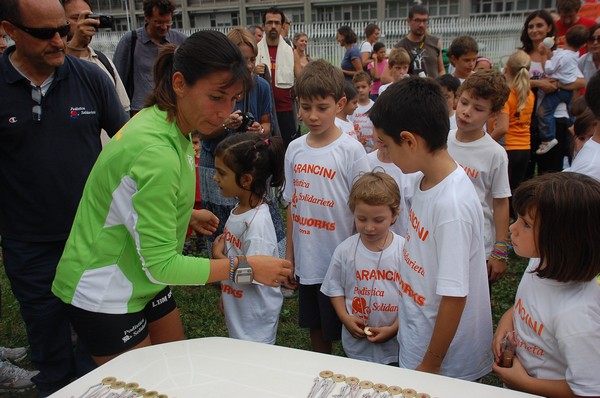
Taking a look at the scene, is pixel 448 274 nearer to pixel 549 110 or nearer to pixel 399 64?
pixel 399 64

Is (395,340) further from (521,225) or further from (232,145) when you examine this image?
(232,145)

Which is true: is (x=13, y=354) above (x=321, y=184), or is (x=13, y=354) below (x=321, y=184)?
below

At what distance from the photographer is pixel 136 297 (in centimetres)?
188

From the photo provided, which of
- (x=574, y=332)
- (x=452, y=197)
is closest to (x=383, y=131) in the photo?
(x=452, y=197)

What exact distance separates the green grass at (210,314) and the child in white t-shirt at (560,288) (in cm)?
170

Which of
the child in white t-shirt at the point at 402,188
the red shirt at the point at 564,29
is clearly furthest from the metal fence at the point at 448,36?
the child in white t-shirt at the point at 402,188

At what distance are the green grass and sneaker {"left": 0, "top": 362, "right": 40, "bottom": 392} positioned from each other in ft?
0.78

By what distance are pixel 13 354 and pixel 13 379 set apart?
0.33 m

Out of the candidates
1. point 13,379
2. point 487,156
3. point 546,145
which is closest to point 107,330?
point 13,379

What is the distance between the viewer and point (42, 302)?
233cm

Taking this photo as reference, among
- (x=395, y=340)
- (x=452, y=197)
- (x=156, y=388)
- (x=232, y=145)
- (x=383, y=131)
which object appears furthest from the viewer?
(x=232, y=145)

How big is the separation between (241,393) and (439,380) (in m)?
0.62

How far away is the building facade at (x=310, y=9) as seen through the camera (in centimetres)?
3350

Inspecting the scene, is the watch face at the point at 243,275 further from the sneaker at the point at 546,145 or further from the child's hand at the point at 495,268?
the sneaker at the point at 546,145
